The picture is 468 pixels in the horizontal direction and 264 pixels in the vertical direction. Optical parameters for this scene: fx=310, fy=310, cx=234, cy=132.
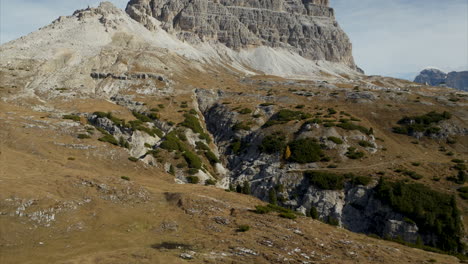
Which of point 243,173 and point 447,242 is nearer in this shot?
point 447,242

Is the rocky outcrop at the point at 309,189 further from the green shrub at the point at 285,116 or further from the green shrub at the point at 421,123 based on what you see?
the green shrub at the point at 421,123

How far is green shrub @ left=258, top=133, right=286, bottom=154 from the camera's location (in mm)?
71438

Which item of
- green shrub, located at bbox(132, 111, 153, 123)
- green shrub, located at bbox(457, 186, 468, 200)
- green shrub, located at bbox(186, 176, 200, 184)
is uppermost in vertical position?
green shrub, located at bbox(132, 111, 153, 123)

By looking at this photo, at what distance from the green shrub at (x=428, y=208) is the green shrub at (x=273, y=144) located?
23.5 m

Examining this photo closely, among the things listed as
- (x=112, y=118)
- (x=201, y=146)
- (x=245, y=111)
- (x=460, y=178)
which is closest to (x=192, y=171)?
(x=201, y=146)

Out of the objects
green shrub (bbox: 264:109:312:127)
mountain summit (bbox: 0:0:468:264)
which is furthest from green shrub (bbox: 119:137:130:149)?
green shrub (bbox: 264:109:312:127)

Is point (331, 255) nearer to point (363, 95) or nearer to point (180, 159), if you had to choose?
point (180, 159)

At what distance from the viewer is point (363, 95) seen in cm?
9812

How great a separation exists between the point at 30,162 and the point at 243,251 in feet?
109

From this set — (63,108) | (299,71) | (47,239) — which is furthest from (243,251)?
(299,71)

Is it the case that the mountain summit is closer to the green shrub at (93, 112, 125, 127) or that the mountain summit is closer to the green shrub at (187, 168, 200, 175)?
the green shrub at (187, 168, 200, 175)

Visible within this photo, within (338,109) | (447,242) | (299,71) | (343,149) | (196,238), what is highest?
(299,71)

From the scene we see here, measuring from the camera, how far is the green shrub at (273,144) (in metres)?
71.4

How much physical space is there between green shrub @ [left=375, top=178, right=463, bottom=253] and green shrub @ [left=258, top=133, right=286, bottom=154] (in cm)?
2352
